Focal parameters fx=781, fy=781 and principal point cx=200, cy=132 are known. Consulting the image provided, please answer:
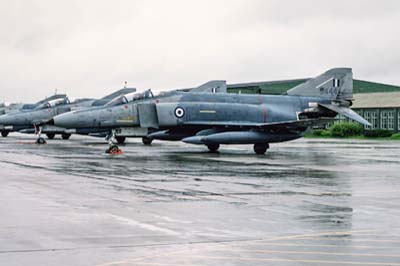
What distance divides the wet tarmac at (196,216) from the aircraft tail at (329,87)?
13.5m

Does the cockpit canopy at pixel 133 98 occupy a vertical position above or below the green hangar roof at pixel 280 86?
below

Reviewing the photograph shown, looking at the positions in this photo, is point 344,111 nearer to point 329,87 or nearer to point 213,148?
point 329,87

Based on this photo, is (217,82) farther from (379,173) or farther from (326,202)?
(326,202)

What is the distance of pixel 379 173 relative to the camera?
1997 centimetres

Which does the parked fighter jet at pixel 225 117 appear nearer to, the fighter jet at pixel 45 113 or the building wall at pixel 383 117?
the fighter jet at pixel 45 113

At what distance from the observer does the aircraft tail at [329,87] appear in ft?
110

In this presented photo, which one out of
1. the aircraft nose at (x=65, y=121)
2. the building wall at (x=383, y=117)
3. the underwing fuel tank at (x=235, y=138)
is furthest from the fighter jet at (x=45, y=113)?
the building wall at (x=383, y=117)

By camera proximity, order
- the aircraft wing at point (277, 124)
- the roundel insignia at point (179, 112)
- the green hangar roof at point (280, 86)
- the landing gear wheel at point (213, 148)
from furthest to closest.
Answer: the green hangar roof at point (280, 86), the roundel insignia at point (179, 112), the landing gear wheel at point (213, 148), the aircraft wing at point (277, 124)

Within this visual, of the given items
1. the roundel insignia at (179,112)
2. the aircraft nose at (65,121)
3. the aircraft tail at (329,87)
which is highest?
the aircraft tail at (329,87)

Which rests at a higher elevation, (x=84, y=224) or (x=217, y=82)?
(x=217, y=82)

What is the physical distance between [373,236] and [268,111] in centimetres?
2192

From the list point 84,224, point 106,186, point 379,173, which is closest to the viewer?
point 84,224

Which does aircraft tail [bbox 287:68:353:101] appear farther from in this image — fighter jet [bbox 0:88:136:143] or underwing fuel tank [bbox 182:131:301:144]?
fighter jet [bbox 0:88:136:143]

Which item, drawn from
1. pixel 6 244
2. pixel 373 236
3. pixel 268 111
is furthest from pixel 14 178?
pixel 268 111
